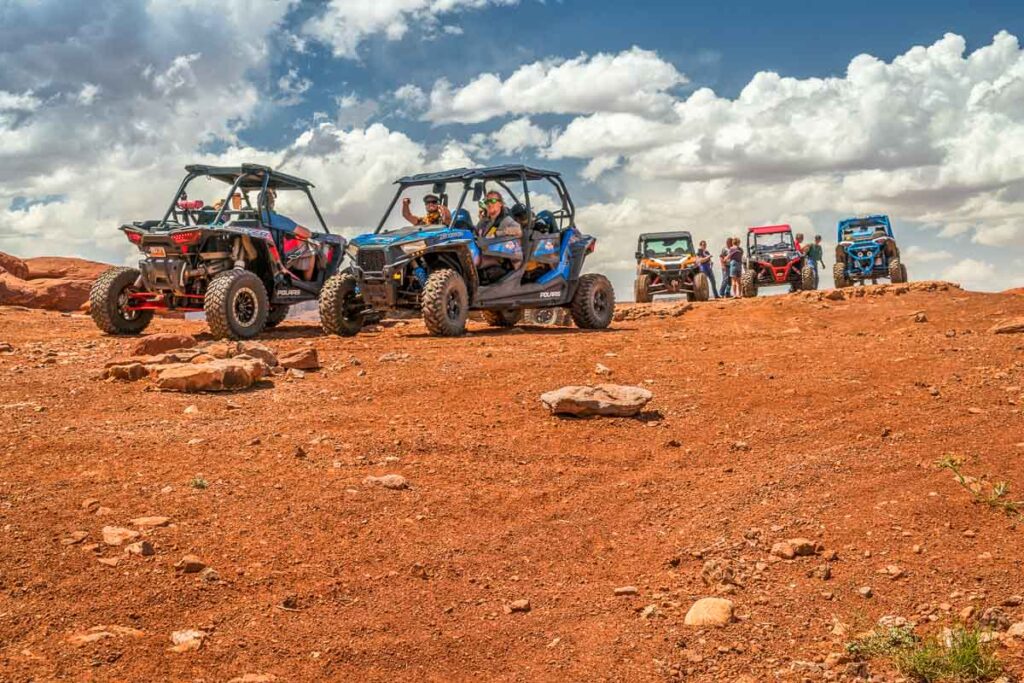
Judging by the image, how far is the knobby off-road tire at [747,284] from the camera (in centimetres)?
2441

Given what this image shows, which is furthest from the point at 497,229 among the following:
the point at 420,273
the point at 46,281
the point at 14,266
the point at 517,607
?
the point at 14,266

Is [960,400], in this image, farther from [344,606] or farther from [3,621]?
[3,621]

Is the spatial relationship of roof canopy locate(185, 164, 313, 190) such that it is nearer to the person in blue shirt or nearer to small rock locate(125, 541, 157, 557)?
the person in blue shirt

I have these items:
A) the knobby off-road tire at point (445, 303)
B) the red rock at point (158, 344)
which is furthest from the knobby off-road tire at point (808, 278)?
the red rock at point (158, 344)

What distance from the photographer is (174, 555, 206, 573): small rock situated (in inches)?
180

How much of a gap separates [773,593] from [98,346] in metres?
9.19

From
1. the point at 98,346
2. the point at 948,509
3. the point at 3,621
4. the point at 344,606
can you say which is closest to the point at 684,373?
the point at 948,509

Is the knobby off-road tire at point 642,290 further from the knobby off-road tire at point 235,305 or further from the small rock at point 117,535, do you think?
the small rock at point 117,535

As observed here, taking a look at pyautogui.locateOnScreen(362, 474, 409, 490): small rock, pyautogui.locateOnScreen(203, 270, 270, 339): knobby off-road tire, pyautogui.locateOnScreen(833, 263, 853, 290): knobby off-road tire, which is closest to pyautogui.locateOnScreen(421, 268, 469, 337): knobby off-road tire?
pyautogui.locateOnScreen(203, 270, 270, 339): knobby off-road tire

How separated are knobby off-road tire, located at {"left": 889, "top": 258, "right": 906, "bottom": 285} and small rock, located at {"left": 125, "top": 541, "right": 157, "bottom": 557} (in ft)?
73.9

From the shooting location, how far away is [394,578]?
15.3 feet

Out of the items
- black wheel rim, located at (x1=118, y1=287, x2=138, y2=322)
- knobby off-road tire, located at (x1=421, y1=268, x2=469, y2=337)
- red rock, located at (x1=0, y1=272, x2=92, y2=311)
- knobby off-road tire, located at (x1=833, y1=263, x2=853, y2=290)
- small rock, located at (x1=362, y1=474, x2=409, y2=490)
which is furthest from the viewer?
knobby off-road tire, located at (x1=833, y1=263, x2=853, y2=290)

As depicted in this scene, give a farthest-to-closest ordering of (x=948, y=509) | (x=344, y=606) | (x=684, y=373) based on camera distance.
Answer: (x=684, y=373)
(x=948, y=509)
(x=344, y=606)

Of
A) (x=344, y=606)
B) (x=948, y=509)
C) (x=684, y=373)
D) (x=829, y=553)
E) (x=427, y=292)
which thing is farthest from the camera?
(x=427, y=292)
